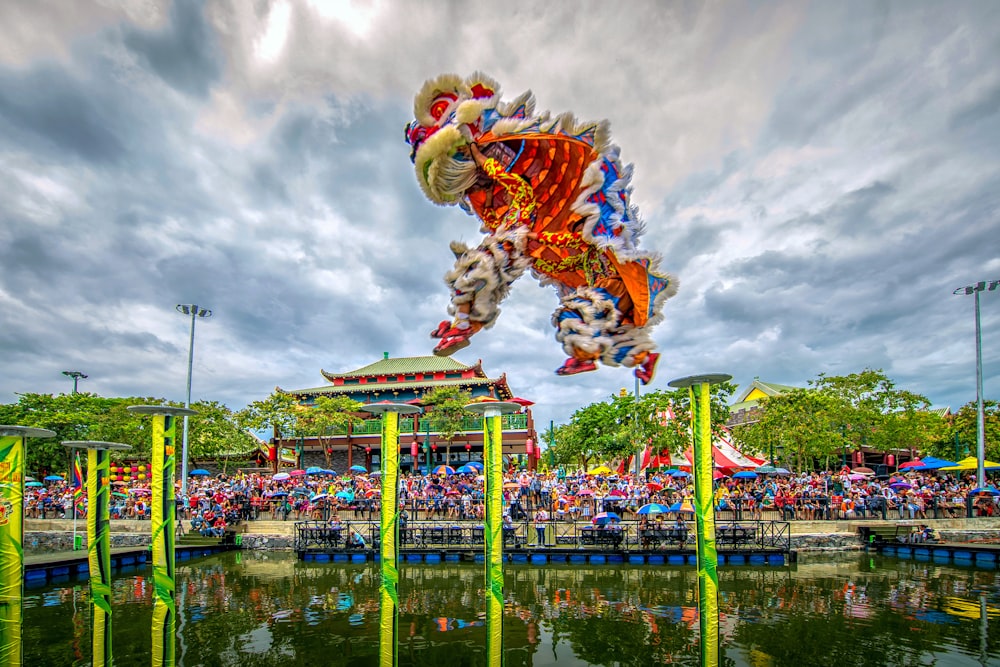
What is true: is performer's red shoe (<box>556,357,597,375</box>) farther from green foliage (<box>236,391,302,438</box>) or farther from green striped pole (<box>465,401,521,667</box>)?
green foliage (<box>236,391,302,438</box>)

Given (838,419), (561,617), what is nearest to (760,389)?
(838,419)

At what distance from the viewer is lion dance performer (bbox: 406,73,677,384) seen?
25.7 ft

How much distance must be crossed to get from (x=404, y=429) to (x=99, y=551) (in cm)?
2999

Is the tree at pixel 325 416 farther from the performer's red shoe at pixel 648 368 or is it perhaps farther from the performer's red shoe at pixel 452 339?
the performer's red shoe at pixel 648 368

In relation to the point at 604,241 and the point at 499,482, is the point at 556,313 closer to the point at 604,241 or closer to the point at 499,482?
the point at 604,241

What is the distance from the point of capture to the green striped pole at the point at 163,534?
7.34 metres

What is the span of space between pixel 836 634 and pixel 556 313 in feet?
25.4

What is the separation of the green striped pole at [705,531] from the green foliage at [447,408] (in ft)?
82.9

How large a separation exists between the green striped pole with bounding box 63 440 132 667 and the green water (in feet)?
7.43

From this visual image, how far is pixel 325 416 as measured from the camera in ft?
109

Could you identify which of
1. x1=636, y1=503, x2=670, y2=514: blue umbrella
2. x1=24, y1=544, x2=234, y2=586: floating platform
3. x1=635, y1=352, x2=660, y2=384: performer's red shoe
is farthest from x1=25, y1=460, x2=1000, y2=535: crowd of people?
x1=635, y1=352, x2=660, y2=384: performer's red shoe

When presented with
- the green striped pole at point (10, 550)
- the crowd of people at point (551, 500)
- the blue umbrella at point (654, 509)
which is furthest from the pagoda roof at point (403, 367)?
the green striped pole at point (10, 550)

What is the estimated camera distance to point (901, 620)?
11.3 meters

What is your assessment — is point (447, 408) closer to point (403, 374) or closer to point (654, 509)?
point (403, 374)
